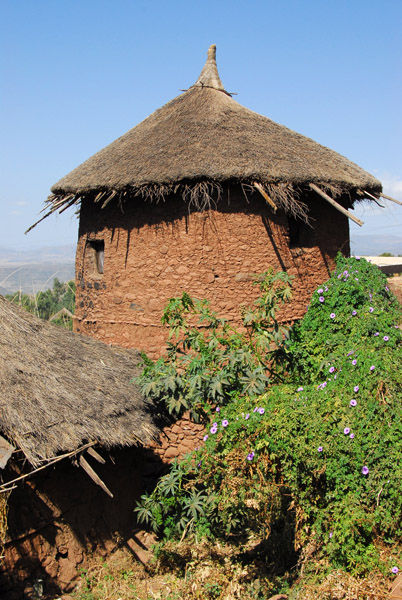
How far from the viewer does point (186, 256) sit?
839cm

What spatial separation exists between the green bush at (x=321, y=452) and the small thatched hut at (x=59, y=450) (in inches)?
24.4

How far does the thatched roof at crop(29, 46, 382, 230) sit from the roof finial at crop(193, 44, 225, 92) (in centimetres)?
2

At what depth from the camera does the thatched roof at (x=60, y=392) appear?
5.78m

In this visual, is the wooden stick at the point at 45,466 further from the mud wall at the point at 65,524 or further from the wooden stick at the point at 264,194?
the wooden stick at the point at 264,194

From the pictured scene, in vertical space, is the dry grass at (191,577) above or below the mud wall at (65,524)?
below

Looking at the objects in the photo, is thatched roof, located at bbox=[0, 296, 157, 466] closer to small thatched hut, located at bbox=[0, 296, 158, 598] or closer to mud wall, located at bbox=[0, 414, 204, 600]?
small thatched hut, located at bbox=[0, 296, 158, 598]

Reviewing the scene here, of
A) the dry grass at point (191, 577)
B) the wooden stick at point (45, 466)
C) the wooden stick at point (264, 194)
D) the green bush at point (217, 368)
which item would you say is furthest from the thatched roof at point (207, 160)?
the dry grass at point (191, 577)

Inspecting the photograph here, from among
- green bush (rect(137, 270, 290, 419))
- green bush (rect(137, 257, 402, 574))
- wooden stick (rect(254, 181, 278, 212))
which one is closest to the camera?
green bush (rect(137, 257, 402, 574))

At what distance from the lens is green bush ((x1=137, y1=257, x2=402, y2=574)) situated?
5121mm

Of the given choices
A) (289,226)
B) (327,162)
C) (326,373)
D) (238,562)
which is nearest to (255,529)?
(238,562)

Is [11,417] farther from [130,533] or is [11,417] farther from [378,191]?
[378,191]

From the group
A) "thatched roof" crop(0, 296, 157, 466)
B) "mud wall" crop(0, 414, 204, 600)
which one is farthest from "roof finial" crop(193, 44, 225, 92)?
"mud wall" crop(0, 414, 204, 600)

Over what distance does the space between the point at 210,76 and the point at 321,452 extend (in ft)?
24.6

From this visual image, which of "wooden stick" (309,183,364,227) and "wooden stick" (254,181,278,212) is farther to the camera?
"wooden stick" (309,183,364,227)
